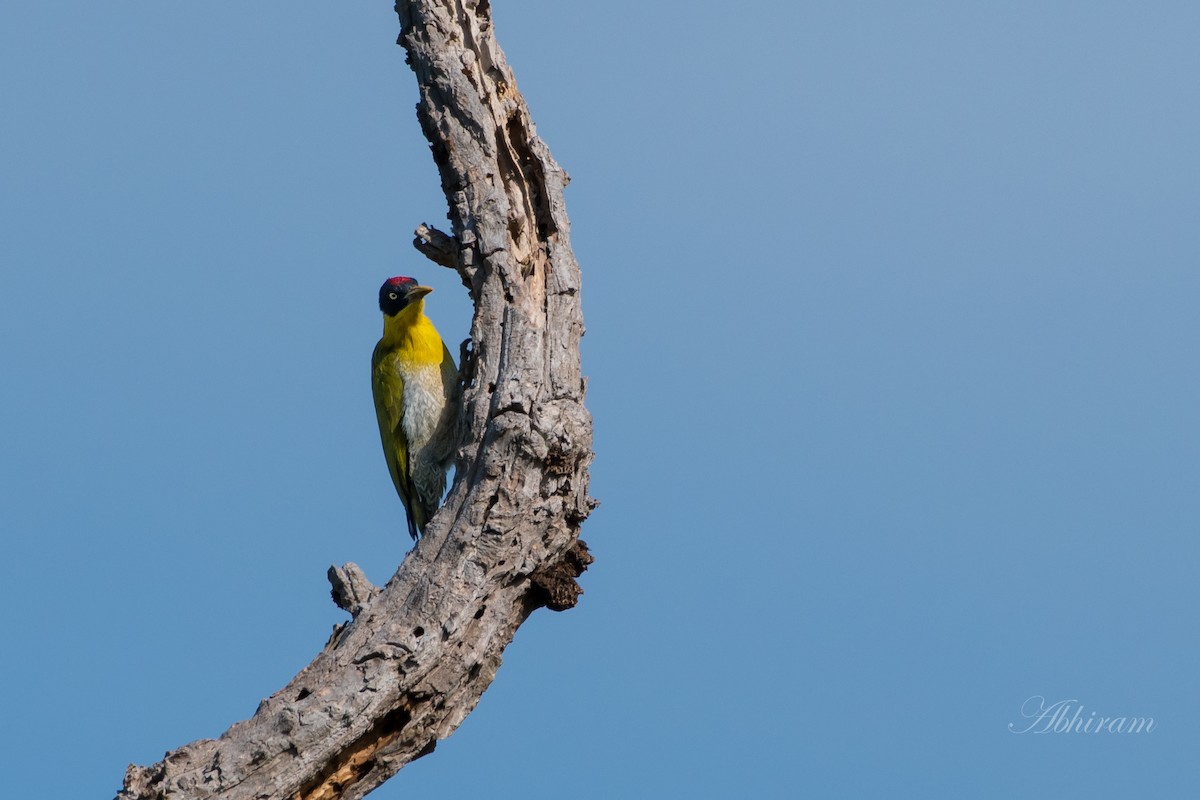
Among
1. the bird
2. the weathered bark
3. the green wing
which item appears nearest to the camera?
the weathered bark

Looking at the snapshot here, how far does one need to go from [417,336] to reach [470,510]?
112 inches

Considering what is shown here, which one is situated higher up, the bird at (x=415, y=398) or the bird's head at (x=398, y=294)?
the bird's head at (x=398, y=294)

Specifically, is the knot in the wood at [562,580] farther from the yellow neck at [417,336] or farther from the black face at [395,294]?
the black face at [395,294]

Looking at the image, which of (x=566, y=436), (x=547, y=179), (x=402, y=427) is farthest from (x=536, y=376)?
(x=402, y=427)

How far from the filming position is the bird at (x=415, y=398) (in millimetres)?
8398

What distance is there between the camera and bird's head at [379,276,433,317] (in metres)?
8.28

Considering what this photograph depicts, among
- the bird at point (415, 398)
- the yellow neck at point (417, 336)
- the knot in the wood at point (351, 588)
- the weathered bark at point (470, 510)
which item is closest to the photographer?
the weathered bark at point (470, 510)

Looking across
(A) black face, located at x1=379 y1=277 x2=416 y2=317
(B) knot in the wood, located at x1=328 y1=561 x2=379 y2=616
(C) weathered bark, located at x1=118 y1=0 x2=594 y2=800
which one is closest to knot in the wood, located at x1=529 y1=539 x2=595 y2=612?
(C) weathered bark, located at x1=118 y1=0 x2=594 y2=800

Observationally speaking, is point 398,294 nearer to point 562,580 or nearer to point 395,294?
point 395,294

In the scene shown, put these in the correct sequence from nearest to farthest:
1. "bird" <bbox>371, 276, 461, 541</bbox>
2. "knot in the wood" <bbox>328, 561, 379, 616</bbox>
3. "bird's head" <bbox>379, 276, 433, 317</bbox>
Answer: "knot in the wood" <bbox>328, 561, 379, 616</bbox> < "bird's head" <bbox>379, 276, 433, 317</bbox> < "bird" <bbox>371, 276, 461, 541</bbox>

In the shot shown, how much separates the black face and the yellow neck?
58 mm

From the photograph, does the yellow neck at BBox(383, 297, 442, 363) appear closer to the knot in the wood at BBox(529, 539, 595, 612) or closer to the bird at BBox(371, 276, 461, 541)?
the bird at BBox(371, 276, 461, 541)

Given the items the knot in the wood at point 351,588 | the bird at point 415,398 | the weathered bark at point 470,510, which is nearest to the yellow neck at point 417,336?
the bird at point 415,398

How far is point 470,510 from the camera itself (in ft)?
19.5
